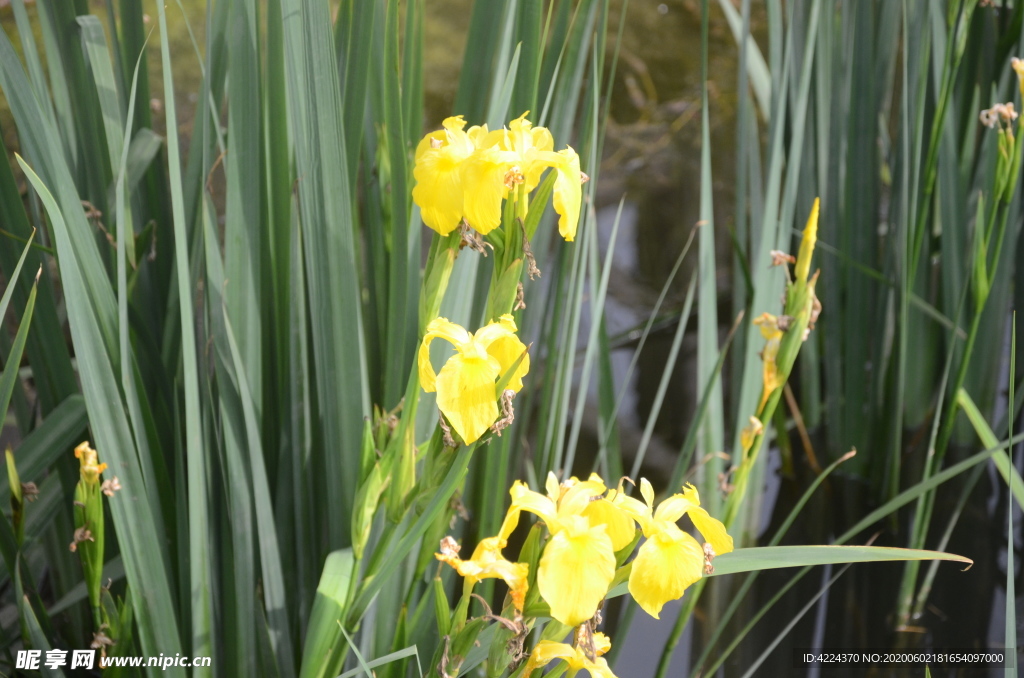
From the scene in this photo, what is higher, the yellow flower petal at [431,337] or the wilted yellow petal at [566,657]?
the yellow flower petal at [431,337]

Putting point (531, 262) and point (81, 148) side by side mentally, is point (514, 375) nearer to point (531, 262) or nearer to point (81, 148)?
point (531, 262)

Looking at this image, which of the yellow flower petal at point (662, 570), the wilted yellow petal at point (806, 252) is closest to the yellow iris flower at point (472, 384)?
the yellow flower petal at point (662, 570)

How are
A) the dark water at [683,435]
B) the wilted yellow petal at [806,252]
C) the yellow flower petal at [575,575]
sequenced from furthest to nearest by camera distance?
the dark water at [683,435] < the wilted yellow petal at [806,252] < the yellow flower petal at [575,575]

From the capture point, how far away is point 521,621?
0.42 meters

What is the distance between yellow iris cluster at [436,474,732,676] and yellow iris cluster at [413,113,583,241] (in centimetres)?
16

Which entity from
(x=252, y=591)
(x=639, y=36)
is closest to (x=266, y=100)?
(x=252, y=591)

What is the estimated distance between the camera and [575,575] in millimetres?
386

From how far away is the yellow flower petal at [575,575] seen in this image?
38 centimetres

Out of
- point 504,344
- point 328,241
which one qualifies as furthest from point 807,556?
point 328,241

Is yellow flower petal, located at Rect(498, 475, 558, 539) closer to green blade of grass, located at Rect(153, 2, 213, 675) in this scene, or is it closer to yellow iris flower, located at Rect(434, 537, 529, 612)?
yellow iris flower, located at Rect(434, 537, 529, 612)

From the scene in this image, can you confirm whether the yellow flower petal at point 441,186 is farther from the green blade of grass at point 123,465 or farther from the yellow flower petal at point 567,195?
the green blade of grass at point 123,465

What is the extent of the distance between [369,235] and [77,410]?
33 cm

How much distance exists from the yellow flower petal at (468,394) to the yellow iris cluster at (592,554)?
5cm

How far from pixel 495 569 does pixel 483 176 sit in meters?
0.22
